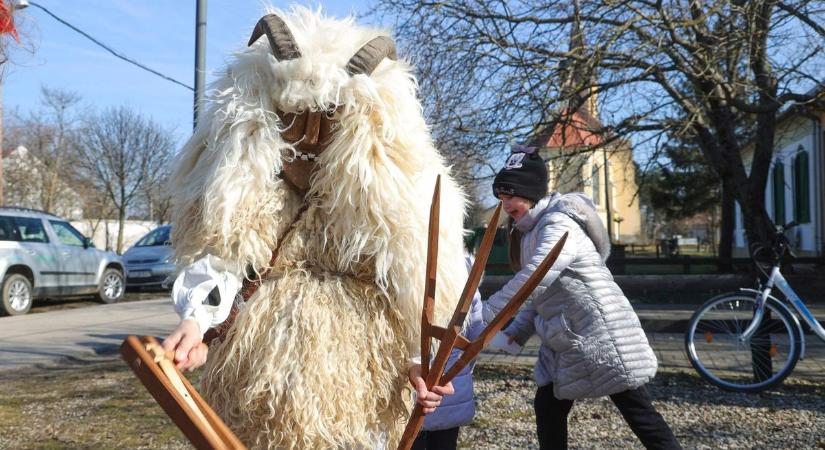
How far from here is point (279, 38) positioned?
2143 mm

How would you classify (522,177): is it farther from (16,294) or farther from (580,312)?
(16,294)

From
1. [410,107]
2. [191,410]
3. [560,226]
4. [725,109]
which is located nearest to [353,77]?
[410,107]

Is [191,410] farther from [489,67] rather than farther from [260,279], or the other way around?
[489,67]

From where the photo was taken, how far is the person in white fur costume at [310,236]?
2033mm

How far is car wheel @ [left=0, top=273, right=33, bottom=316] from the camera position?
11.7 metres

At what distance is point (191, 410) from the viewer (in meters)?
1.63

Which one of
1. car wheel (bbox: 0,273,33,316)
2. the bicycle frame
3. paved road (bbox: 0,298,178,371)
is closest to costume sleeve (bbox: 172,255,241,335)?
the bicycle frame

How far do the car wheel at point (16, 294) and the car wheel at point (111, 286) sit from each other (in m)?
1.88

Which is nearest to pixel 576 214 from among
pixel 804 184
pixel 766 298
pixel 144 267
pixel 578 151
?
pixel 766 298

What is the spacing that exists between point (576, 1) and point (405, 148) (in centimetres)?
690

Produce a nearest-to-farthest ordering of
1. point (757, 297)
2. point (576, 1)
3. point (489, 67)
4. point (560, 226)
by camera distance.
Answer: point (560, 226) < point (757, 297) < point (576, 1) < point (489, 67)

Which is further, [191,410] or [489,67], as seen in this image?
[489,67]

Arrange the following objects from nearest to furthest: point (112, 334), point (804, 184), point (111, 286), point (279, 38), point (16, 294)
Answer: point (279, 38) < point (112, 334) < point (16, 294) < point (111, 286) < point (804, 184)

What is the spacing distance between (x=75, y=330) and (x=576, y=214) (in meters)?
8.63
